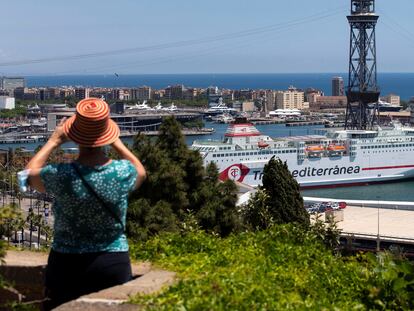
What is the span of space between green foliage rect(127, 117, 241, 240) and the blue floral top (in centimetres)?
416

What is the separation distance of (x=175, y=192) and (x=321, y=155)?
22.6m

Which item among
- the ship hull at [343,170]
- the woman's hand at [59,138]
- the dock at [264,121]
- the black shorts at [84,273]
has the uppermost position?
the woman's hand at [59,138]

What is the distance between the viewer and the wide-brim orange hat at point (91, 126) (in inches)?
69.7

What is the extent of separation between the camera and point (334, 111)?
70875 mm

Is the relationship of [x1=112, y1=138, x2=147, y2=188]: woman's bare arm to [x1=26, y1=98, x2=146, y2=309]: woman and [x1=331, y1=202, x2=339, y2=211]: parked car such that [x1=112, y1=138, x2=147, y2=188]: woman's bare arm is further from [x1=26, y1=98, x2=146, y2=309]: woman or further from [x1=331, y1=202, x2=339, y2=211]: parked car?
[x1=331, y1=202, x2=339, y2=211]: parked car

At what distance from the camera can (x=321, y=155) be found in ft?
95.1

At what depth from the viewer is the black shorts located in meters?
1.81

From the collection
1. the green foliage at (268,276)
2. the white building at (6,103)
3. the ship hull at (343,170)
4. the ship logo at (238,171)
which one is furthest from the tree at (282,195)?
the white building at (6,103)

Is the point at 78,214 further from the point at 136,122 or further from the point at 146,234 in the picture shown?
the point at 136,122

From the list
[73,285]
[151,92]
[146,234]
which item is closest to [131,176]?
[73,285]

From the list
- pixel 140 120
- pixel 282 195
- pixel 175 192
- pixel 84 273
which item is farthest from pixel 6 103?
pixel 84 273

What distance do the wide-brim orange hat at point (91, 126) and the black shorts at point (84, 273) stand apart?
27 cm

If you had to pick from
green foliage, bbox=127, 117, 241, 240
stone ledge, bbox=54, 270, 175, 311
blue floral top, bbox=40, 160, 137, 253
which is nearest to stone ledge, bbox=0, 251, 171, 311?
stone ledge, bbox=54, 270, 175, 311

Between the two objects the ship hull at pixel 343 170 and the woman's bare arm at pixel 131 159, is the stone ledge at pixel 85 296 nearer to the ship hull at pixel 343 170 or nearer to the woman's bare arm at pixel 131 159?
the woman's bare arm at pixel 131 159
